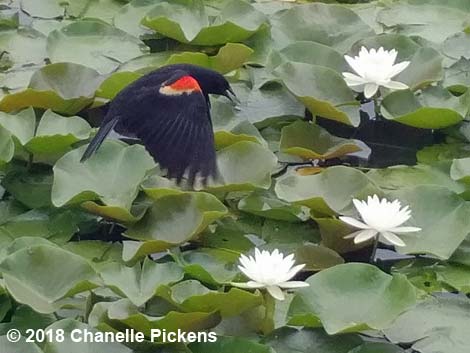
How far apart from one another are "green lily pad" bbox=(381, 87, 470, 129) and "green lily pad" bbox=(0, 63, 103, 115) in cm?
80

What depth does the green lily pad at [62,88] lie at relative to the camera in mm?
3109

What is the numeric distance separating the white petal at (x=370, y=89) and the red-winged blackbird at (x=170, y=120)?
1.41 ft

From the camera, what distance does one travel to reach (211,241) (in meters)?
2.78

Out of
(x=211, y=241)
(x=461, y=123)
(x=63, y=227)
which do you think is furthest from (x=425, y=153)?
(x=63, y=227)

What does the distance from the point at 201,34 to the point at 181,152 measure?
0.71 meters

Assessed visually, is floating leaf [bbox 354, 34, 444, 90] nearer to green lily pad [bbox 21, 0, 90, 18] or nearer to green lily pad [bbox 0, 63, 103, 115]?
green lily pad [bbox 0, 63, 103, 115]

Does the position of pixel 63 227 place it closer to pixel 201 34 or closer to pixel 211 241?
pixel 211 241

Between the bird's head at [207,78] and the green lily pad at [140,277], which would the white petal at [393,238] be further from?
the bird's head at [207,78]

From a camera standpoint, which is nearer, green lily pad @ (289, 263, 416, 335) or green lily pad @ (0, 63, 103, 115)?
green lily pad @ (289, 263, 416, 335)

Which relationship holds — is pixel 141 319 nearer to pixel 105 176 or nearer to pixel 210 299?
pixel 210 299

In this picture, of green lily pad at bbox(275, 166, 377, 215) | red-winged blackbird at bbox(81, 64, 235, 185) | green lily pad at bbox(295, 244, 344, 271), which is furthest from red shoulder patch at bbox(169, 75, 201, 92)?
green lily pad at bbox(295, 244, 344, 271)

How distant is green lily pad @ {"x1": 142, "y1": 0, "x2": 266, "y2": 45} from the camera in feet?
11.5

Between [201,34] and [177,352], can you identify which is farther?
[201,34]

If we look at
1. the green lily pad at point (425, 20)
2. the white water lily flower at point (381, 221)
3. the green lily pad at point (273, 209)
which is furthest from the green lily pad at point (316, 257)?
the green lily pad at point (425, 20)
